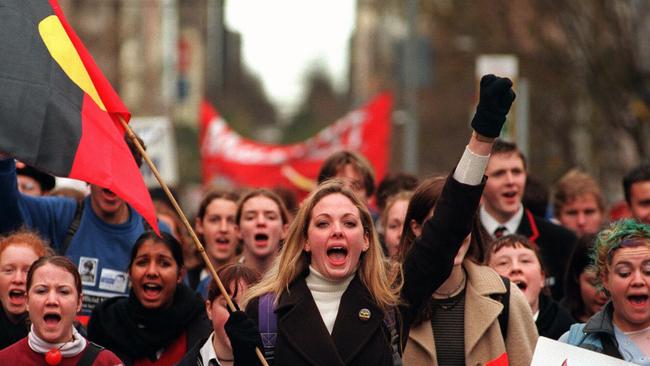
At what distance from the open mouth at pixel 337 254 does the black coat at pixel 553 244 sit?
3444 mm

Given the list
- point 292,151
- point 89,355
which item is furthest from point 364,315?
point 292,151

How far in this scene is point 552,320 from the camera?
30.1 feet

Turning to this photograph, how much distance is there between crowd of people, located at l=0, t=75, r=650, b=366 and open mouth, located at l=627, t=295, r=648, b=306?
1.0 inches

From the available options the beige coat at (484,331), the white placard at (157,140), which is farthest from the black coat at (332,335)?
the white placard at (157,140)

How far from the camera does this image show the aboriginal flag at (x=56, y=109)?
7.36 metres

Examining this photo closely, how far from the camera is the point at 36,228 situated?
9648 millimetres

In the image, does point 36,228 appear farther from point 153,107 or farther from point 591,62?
point 153,107

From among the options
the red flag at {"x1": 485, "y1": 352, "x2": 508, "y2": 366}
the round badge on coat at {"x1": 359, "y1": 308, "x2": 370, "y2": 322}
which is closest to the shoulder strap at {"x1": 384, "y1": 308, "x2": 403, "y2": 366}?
the round badge on coat at {"x1": 359, "y1": 308, "x2": 370, "y2": 322}

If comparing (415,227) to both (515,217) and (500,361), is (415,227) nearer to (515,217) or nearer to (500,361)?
(500,361)

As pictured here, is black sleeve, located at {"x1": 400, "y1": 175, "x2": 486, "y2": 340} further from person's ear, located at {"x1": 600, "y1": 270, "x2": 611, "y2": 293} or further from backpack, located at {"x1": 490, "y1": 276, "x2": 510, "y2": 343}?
person's ear, located at {"x1": 600, "y1": 270, "x2": 611, "y2": 293}

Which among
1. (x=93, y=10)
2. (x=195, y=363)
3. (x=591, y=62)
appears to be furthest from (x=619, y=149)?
(x=93, y=10)

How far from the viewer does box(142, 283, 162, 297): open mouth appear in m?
8.98

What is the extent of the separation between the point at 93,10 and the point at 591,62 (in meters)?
79.4

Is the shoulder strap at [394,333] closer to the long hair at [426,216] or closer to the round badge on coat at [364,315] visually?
the round badge on coat at [364,315]
